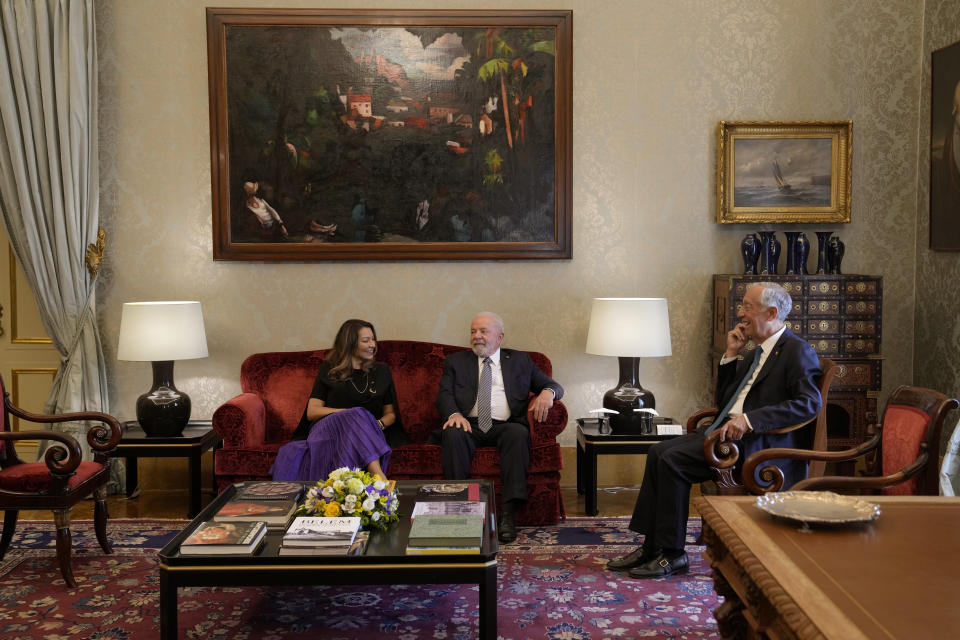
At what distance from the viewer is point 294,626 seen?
3.86 metres

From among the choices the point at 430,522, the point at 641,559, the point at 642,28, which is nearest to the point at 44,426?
the point at 430,522

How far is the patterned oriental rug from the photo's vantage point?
12.5 ft

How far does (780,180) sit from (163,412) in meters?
4.84

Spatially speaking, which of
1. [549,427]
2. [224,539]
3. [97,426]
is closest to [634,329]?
[549,427]

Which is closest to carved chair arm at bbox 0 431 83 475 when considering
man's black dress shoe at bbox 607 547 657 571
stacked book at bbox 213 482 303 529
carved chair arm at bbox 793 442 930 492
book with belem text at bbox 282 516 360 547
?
stacked book at bbox 213 482 303 529

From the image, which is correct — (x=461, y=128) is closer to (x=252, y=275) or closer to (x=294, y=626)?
(x=252, y=275)

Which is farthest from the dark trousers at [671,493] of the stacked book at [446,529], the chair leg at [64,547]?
the chair leg at [64,547]

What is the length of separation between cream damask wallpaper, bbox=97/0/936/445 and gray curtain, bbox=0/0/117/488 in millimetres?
204

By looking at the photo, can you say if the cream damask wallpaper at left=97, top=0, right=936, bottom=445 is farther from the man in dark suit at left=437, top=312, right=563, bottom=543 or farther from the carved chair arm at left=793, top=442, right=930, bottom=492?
the carved chair arm at left=793, top=442, right=930, bottom=492

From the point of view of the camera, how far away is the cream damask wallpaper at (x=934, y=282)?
6047mm

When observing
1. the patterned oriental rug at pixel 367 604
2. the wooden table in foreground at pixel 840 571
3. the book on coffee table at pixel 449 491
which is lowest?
the patterned oriental rug at pixel 367 604

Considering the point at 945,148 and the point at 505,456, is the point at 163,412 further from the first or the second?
the point at 945,148

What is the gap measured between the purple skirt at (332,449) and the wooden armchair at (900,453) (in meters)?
2.36

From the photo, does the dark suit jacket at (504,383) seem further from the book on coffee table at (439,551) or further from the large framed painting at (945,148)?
the large framed painting at (945,148)
